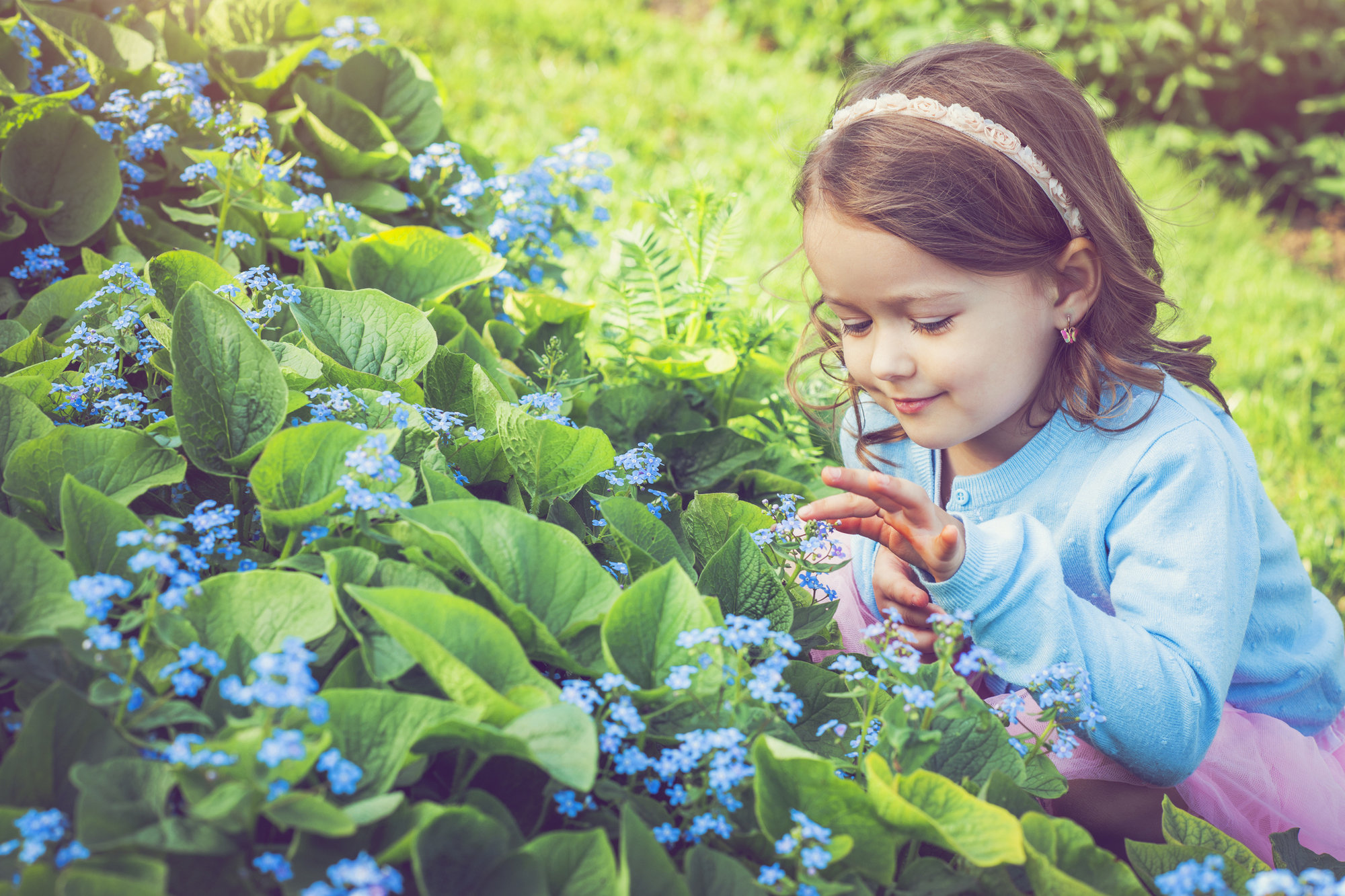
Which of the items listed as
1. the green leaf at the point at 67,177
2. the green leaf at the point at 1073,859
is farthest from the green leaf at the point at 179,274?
the green leaf at the point at 1073,859

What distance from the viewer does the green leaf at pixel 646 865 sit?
986 mm

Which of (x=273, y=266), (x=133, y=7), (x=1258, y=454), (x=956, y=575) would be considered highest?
(x=133, y=7)

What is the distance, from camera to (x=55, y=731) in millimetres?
983

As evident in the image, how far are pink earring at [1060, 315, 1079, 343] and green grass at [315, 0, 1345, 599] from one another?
1673 mm

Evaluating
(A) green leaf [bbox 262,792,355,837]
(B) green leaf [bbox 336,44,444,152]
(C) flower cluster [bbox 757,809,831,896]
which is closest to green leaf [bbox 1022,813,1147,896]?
(C) flower cluster [bbox 757,809,831,896]

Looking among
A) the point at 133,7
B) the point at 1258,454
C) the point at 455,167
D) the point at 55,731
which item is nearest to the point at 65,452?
the point at 55,731

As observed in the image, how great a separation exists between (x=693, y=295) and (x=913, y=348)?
683mm

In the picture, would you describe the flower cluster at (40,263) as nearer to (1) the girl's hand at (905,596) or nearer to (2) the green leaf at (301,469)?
(2) the green leaf at (301,469)

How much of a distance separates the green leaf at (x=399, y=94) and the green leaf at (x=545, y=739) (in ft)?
6.53

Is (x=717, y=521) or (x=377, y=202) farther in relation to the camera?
(x=377, y=202)

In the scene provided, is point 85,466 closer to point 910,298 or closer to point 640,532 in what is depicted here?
point 640,532

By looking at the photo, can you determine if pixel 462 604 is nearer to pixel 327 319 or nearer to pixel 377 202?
pixel 327 319

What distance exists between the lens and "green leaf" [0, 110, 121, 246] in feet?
6.58

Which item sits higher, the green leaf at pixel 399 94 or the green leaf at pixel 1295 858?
the green leaf at pixel 399 94
